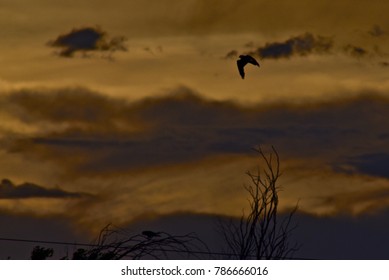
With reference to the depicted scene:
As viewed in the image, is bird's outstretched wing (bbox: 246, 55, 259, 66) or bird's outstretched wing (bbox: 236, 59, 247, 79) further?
bird's outstretched wing (bbox: 236, 59, 247, 79)

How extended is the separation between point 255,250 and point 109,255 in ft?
12.0

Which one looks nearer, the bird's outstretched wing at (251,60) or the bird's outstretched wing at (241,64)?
the bird's outstretched wing at (251,60)
